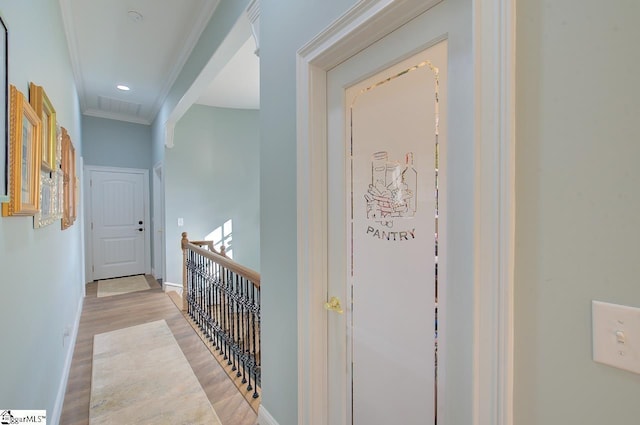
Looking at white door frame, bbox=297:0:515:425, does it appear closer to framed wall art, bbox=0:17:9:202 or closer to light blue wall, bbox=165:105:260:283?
framed wall art, bbox=0:17:9:202

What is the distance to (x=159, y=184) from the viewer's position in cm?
543

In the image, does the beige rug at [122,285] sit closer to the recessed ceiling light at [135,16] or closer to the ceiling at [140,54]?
the ceiling at [140,54]

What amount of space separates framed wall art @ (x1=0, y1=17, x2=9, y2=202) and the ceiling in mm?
1439

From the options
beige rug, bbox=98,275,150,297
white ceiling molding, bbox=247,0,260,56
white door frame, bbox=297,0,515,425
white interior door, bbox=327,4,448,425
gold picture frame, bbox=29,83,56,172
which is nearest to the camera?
white door frame, bbox=297,0,515,425

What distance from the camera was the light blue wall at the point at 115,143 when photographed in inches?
204

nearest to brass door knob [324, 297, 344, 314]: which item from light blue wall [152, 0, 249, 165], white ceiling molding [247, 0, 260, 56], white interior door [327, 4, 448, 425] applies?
white interior door [327, 4, 448, 425]

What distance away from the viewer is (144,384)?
223cm

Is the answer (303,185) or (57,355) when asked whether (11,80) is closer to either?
(303,185)

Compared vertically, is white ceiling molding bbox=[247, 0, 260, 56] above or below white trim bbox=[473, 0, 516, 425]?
above

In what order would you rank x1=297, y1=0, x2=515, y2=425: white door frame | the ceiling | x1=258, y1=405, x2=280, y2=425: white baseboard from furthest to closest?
the ceiling, x1=258, y1=405, x2=280, y2=425: white baseboard, x1=297, y1=0, x2=515, y2=425: white door frame

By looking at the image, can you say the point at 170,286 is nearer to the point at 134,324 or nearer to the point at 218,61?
the point at 134,324
